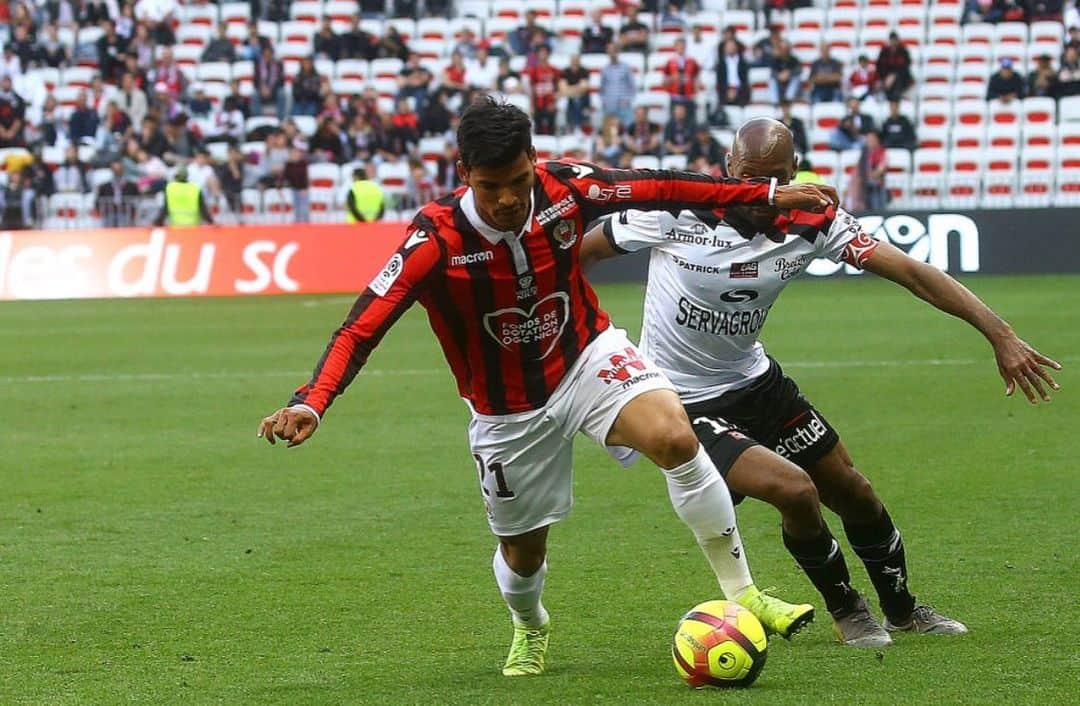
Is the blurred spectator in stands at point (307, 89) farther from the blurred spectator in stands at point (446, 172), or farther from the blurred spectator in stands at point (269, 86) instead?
the blurred spectator in stands at point (446, 172)

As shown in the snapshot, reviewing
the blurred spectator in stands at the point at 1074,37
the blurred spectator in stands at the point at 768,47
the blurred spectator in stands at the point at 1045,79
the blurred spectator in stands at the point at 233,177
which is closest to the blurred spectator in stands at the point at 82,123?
the blurred spectator in stands at the point at 233,177

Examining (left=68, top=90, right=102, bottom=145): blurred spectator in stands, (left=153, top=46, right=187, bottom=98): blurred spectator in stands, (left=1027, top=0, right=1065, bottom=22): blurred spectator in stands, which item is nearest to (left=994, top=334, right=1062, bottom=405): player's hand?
(left=1027, top=0, right=1065, bottom=22): blurred spectator in stands

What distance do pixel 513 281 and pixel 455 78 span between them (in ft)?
73.7

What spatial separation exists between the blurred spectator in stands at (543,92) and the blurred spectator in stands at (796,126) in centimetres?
347

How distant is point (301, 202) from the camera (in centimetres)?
2552

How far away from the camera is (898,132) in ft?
82.5

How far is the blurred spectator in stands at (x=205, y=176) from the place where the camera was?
1017 inches

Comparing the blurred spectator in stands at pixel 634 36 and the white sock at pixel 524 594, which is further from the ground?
the white sock at pixel 524 594

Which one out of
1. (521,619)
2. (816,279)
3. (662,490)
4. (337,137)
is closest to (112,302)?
(337,137)

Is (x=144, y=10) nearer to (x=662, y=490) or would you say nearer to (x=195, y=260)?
(x=195, y=260)

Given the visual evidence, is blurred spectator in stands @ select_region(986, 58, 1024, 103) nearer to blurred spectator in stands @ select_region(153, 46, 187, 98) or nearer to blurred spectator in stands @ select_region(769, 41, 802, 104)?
blurred spectator in stands @ select_region(769, 41, 802, 104)

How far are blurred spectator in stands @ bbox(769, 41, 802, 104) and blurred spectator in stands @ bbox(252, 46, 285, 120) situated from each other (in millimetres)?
7869

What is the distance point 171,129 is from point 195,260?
5060mm

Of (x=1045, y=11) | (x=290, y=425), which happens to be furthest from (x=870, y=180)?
(x=290, y=425)
